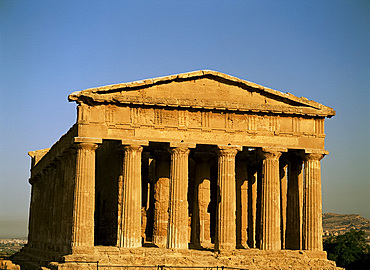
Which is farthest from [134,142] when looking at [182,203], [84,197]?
[182,203]

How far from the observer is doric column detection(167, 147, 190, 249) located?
33.9 meters

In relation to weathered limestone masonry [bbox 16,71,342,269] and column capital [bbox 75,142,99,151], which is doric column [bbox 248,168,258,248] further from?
column capital [bbox 75,142,99,151]

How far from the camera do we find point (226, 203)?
114 feet

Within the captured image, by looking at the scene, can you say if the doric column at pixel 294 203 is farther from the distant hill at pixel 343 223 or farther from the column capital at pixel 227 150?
the distant hill at pixel 343 223

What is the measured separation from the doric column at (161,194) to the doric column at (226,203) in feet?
13.8

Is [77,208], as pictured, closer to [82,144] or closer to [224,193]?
[82,144]

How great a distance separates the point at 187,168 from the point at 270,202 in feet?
15.8

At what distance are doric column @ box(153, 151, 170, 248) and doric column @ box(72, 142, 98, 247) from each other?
5.46 meters

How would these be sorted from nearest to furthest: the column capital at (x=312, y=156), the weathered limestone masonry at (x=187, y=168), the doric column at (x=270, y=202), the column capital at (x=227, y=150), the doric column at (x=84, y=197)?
the doric column at (x=84, y=197), the weathered limestone masonry at (x=187, y=168), the column capital at (x=227, y=150), the doric column at (x=270, y=202), the column capital at (x=312, y=156)

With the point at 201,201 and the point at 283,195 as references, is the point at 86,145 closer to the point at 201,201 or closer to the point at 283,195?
the point at 201,201

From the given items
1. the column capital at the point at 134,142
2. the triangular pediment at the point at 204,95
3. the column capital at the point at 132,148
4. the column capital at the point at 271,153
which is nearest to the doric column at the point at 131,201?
the column capital at the point at 132,148

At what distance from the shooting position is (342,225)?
13162cm

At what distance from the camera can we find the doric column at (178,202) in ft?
111

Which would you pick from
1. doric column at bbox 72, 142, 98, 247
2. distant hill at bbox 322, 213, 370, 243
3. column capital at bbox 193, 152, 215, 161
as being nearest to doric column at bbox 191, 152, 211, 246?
column capital at bbox 193, 152, 215, 161
